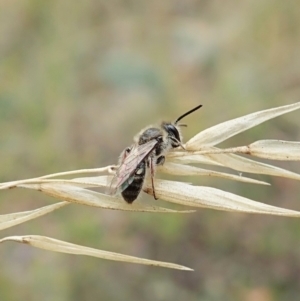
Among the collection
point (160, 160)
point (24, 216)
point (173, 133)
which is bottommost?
point (24, 216)

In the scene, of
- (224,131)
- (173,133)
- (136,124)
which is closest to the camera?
(224,131)

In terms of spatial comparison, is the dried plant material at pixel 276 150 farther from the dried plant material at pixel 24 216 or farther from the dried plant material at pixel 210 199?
the dried plant material at pixel 24 216

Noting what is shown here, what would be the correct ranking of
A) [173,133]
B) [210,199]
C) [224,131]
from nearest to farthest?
[210,199] < [224,131] < [173,133]

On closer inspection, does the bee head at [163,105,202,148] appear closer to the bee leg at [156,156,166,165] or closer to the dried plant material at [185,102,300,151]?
the bee leg at [156,156,166,165]

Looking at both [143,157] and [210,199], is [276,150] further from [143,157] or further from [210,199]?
[143,157]

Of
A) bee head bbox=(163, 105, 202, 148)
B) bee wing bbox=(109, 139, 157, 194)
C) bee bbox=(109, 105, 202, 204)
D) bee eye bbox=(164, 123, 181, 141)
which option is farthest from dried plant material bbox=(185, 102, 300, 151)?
bee eye bbox=(164, 123, 181, 141)

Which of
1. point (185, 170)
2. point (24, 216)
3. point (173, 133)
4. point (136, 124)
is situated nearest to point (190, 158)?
point (185, 170)

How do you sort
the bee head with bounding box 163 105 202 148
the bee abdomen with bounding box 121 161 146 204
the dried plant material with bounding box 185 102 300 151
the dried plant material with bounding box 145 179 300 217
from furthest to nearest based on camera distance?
the bee head with bounding box 163 105 202 148, the bee abdomen with bounding box 121 161 146 204, the dried plant material with bounding box 185 102 300 151, the dried plant material with bounding box 145 179 300 217
